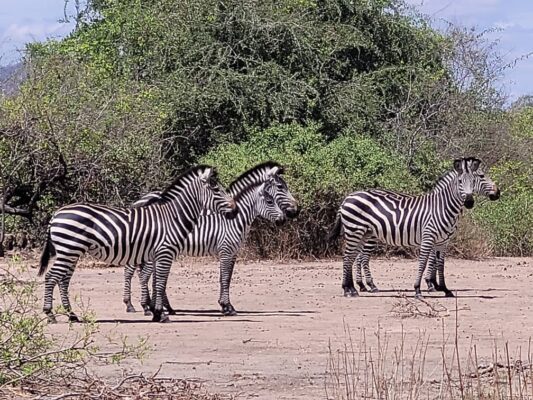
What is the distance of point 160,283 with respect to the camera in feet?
45.0

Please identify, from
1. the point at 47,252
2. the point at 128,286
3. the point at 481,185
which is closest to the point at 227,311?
the point at 128,286

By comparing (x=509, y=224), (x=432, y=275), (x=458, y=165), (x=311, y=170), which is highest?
(x=311, y=170)

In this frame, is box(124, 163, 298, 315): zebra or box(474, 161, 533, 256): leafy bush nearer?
box(124, 163, 298, 315): zebra

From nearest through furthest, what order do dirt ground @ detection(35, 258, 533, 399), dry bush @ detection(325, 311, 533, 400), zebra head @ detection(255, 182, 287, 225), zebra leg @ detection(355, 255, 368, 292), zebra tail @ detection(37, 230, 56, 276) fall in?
1. dry bush @ detection(325, 311, 533, 400)
2. dirt ground @ detection(35, 258, 533, 399)
3. zebra tail @ detection(37, 230, 56, 276)
4. zebra head @ detection(255, 182, 287, 225)
5. zebra leg @ detection(355, 255, 368, 292)

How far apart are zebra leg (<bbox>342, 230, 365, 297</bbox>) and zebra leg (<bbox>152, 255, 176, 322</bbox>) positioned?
12.3 feet

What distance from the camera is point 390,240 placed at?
57.4 ft

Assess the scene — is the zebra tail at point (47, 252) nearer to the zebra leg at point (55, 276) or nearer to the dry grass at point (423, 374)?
the zebra leg at point (55, 276)

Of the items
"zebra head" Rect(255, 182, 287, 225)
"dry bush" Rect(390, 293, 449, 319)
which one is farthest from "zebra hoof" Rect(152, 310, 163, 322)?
"dry bush" Rect(390, 293, 449, 319)

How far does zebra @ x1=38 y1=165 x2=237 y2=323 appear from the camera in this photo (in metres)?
13.7

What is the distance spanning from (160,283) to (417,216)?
4.99 metres

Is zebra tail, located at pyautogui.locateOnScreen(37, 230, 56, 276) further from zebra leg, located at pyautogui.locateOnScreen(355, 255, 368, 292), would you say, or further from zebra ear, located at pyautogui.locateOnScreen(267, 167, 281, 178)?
zebra leg, located at pyautogui.locateOnScreen(355, 255, 368, 292)

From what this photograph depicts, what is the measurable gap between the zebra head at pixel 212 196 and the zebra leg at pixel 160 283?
37.7 inches

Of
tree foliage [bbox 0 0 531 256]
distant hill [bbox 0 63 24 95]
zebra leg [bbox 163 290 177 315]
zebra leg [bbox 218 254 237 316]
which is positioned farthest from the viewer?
distant hill [bbox 0 63 24 95]

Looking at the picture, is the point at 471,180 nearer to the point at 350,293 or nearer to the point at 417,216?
the point at 417,216
